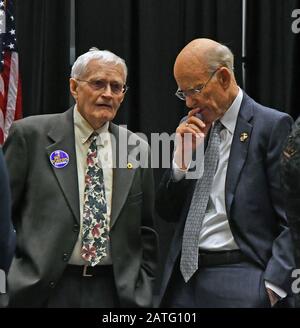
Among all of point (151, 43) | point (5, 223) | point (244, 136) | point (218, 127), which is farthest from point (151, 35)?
point (5, 223)

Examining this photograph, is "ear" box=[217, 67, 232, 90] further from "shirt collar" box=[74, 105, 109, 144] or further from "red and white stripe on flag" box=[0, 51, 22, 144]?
"red and white stripe on flag" box=[0, 51, 22, 144]

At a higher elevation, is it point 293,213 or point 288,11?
point 288,11

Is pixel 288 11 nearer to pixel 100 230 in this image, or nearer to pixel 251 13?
pixel 251 13

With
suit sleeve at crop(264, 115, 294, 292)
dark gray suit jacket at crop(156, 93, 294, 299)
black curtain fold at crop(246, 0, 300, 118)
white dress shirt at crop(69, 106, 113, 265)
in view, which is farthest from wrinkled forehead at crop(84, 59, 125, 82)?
black curtain fold at crop(246, 0, 300, 118)

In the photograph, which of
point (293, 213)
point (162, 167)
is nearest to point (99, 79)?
point (293, 213)

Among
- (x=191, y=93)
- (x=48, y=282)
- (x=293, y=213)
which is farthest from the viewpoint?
(x=191, y=93)

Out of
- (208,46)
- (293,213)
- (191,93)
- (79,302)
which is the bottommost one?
(79,302)

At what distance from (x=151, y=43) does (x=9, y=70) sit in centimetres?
105

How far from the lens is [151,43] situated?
4902mm

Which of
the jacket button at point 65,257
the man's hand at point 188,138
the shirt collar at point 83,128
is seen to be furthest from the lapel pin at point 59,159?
the man's hand at point 188,138

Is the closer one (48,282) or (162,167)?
(48,282)

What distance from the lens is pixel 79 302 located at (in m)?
2.68

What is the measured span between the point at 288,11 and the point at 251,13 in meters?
0.27

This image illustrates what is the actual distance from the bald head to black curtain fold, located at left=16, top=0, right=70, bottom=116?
218 cm
